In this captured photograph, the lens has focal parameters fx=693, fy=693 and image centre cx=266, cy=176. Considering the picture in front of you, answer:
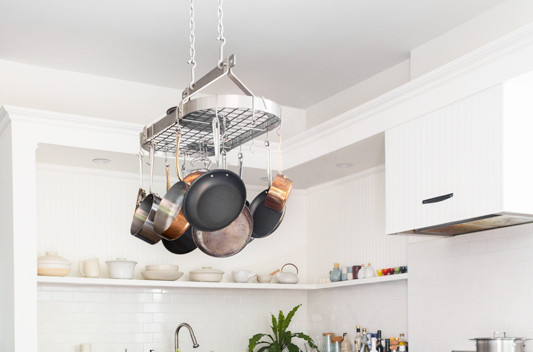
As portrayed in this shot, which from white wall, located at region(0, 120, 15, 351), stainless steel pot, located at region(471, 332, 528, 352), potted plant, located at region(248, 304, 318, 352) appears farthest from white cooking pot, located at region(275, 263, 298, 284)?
stainless steel pot, located at region(471, 332, 528, 352)

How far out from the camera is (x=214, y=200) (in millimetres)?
2768

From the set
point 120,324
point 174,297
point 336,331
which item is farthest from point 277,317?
point 120,324

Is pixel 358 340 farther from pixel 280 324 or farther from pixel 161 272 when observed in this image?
pixel 161 272

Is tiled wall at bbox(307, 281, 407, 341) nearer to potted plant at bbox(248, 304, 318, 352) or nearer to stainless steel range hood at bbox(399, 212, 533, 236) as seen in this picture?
potted plant at bbox(248, 304, 318, 352)

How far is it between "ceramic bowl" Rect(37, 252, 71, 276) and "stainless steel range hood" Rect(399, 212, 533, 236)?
2.34m

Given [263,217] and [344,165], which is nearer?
[263,217]

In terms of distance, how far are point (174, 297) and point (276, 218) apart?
2617mm

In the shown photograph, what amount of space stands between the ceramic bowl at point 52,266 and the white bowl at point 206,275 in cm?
101

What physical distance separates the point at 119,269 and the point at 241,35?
1.89 metres

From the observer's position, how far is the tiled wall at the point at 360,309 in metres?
4.94

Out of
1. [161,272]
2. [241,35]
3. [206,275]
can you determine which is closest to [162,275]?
[161,272]

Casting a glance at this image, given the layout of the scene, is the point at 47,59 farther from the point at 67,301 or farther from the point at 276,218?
the point at 276,218

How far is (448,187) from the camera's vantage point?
380 cm

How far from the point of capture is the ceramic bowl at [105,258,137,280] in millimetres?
5023
